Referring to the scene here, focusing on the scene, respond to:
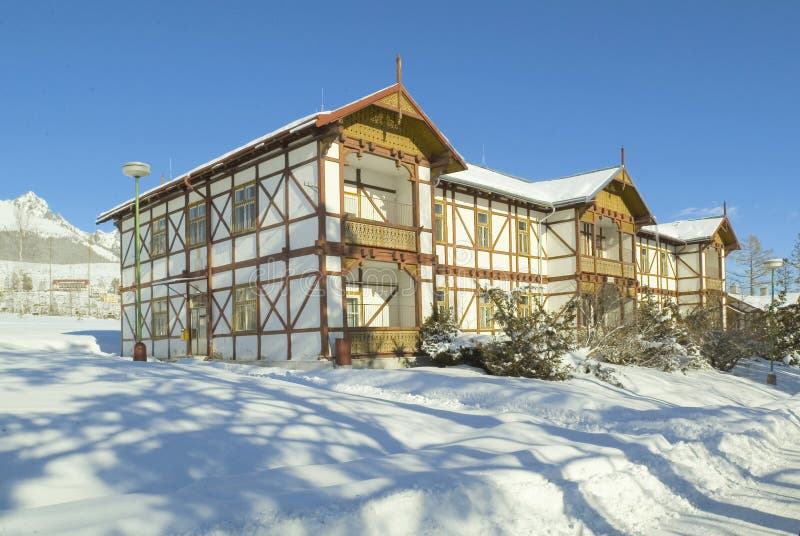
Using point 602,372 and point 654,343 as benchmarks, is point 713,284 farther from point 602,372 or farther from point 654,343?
point 602,372

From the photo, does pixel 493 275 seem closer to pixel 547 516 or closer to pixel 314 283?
pixel 314 283

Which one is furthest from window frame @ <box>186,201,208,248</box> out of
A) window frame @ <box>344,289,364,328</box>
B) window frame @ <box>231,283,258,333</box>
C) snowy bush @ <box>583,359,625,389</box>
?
snowy bush @ <box>583,359,625,389</box>

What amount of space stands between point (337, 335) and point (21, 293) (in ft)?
186

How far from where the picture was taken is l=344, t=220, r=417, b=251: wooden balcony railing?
18.7m

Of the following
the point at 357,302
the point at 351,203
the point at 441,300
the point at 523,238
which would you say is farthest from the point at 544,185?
the point at 357,302

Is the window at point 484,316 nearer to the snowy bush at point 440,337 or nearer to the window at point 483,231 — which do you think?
the window at point 483,231

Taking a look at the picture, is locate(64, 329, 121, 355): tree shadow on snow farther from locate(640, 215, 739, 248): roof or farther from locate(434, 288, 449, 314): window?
locate(640, 215, 739, 248): roof

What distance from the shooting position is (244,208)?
2123 cm

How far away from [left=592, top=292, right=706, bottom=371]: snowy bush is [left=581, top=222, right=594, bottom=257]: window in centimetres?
687

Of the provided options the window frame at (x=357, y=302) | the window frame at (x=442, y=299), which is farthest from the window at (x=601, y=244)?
the window frame at (x=357, y=302)

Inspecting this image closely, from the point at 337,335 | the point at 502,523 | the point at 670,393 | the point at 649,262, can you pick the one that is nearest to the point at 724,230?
the point at 649,262

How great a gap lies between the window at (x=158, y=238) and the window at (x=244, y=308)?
18.9 feet

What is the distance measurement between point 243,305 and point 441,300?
22.1 ft

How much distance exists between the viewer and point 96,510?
447 centimetres
